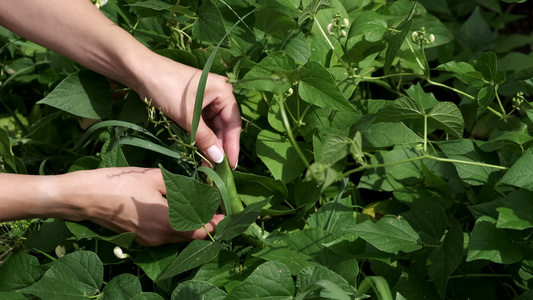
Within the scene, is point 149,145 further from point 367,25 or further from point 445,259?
point 445,259

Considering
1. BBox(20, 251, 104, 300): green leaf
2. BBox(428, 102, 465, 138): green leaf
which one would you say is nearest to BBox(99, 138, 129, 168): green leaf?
BBox(20, 251, 104, 300): green leaf

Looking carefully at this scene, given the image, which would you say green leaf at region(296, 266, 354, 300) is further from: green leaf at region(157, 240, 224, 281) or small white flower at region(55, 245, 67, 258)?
small white flower at region(55, 245, 67, 258)

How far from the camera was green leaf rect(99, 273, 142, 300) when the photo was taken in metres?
1.13

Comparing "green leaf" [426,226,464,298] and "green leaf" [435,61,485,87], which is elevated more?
"green leaf" [435,61,485,87]

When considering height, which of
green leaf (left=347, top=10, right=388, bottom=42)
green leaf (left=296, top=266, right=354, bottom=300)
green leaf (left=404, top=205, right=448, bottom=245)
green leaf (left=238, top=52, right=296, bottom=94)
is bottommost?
green leaf (left=404, top=205, right=448, bottom=245)

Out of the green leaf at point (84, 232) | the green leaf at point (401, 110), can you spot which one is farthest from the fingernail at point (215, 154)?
the green leaf at point (401, 110)

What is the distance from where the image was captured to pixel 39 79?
1.78 m

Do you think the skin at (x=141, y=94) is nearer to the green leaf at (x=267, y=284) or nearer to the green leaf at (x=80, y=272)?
the green leaf at (x=80, y=272)

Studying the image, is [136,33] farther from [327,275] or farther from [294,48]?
[327,275]

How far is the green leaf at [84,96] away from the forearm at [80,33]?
8 cm

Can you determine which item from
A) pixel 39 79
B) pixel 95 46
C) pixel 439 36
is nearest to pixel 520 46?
pixel 439 36

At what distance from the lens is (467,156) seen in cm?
123

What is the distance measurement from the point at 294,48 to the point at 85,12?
501 mm

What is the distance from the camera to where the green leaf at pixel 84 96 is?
4.70 feet
